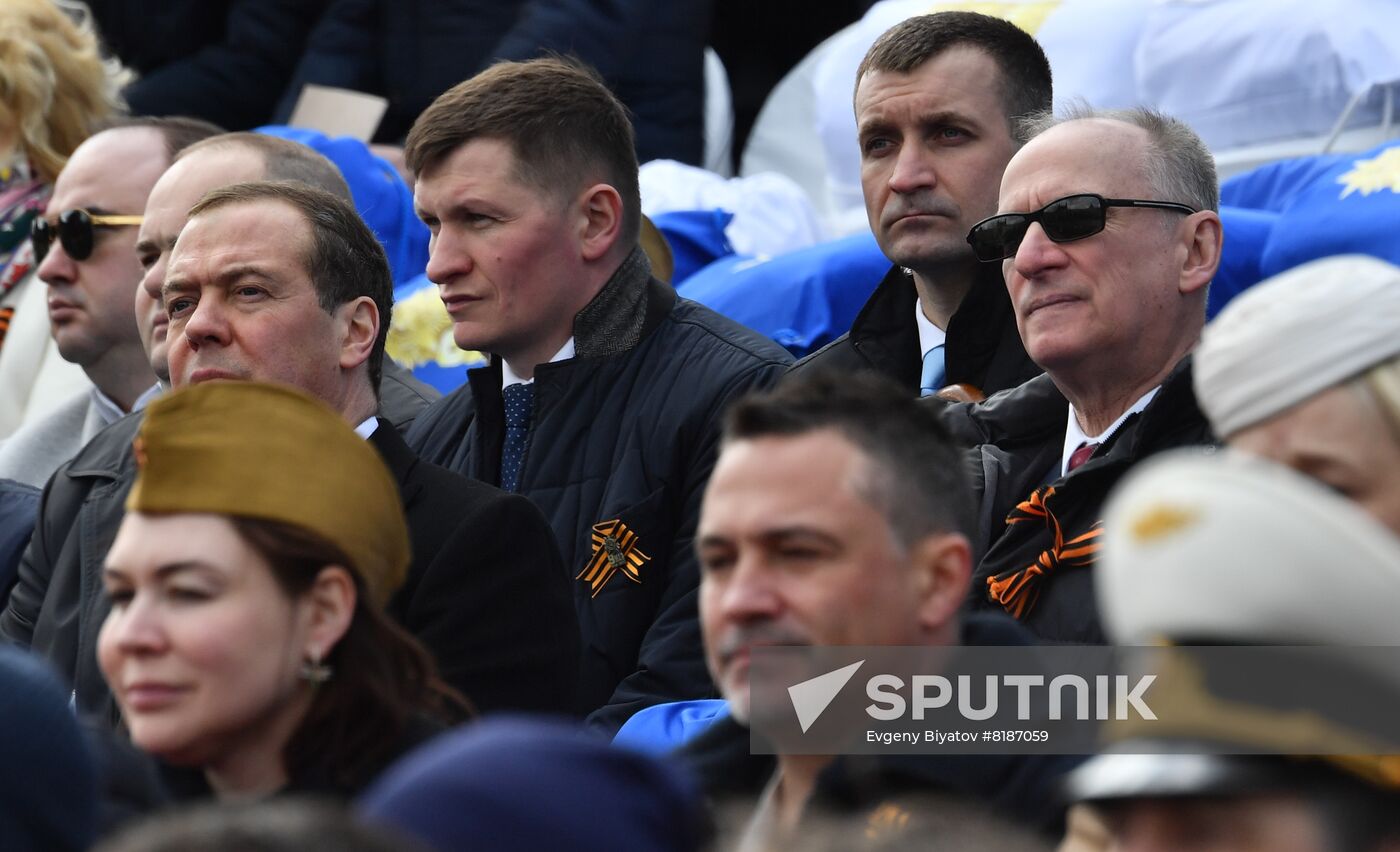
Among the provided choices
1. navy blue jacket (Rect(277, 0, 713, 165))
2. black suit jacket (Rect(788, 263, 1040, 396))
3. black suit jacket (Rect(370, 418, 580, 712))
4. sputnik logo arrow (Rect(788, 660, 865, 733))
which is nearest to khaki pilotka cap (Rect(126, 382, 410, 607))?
black suit jacket (Rect(370, 418, 580, 712))

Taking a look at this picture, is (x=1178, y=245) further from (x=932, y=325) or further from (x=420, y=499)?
(x=420, y=499)

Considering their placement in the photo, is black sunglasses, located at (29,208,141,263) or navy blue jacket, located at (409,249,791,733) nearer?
navy blue jacket, located at (409,249,791,733)

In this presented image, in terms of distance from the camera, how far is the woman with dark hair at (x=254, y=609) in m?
3.08

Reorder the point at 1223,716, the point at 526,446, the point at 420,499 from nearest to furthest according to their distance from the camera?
the point at 1223,716, the point at 420,499, the point at 526,446

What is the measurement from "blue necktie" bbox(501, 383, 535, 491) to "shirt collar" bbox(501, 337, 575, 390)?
2cm

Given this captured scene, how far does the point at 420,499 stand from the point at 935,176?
4.98 feet

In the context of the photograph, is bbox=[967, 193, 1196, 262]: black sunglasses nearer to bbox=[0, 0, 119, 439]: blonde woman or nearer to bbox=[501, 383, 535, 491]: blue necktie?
bbox=[501, 383, 535, 491]: blue necktie

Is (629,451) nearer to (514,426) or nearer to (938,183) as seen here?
(514,426)

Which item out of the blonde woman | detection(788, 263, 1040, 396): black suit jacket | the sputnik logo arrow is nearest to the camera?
the sputnik logo arrow

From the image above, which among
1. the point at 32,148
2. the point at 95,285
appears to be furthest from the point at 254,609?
the point at 32,148

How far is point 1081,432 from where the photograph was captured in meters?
4.02

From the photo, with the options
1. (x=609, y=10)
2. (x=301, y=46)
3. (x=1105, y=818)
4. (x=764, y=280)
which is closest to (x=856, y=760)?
(x=1105, y=818)

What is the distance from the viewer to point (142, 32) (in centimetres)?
860

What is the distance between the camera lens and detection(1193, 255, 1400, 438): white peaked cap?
2715 mm
